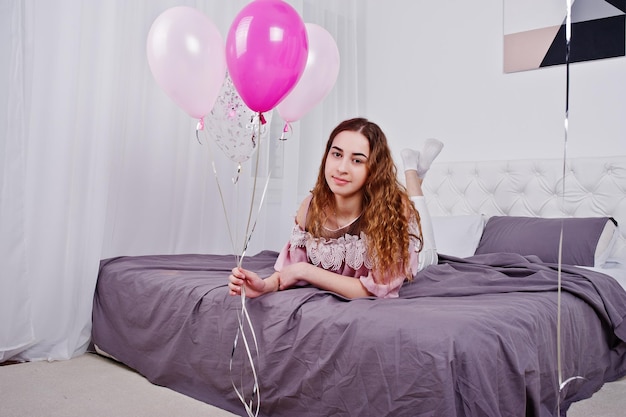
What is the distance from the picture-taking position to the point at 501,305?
5.72 ft

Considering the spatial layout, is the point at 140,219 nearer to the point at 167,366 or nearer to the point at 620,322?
the point at 167,366

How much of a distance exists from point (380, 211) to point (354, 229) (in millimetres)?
131

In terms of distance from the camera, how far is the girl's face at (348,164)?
77.3 inches

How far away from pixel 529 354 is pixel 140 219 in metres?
2.08

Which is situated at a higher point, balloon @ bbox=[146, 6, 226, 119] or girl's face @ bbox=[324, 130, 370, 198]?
balloon @ bbox=[146, 6, 226, 119]

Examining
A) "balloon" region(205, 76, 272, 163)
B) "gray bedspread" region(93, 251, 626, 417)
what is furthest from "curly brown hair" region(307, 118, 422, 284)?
"balloon" region(205, 76, 272, 163)

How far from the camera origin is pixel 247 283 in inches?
70.8

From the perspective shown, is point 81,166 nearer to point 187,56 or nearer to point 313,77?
point 187,56

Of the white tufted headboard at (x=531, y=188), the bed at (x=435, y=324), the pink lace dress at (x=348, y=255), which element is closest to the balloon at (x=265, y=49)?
the pink lace dress at (x=348, y=255)

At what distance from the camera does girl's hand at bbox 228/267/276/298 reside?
1719mm

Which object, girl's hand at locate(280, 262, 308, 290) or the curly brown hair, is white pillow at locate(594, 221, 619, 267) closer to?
the curly brown hair

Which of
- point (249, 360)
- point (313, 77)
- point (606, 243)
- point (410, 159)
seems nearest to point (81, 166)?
point (313, 77)

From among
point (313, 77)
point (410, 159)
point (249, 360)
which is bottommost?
point (249, 360)

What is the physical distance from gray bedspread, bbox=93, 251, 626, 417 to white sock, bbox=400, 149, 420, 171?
472 millimetres
